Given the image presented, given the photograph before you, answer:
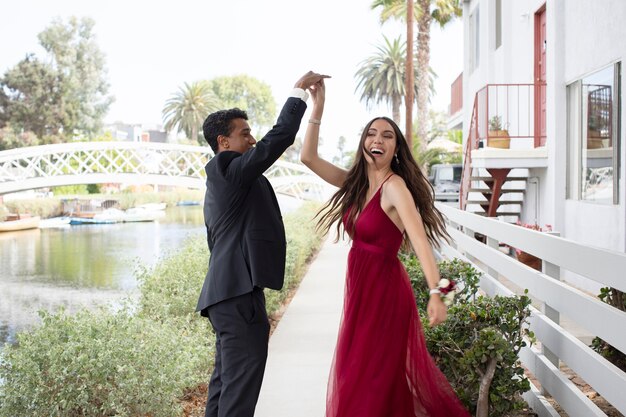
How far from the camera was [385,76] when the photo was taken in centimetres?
6450

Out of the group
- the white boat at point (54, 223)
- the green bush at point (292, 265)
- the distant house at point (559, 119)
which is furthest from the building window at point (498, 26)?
the white boat at point (54, 223)

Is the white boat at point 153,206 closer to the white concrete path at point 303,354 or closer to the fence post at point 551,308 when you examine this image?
the white concrete path at point 303,354

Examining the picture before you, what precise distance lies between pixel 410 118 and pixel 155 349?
675 inches

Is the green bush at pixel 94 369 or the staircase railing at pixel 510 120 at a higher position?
the staircase railing at pixel 510 120

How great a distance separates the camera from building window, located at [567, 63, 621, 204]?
10500mm

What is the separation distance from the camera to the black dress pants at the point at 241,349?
12.3 feet

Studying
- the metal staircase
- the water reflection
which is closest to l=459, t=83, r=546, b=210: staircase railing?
the metal staircase

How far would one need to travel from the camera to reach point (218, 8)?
181 m

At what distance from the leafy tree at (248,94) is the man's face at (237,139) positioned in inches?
4463

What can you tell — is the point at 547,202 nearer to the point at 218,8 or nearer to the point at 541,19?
the point at 541,19

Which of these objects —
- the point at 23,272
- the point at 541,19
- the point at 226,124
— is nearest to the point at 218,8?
the point at 23,272

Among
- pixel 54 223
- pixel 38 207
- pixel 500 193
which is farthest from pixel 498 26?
pixel 38 207

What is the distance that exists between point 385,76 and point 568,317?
201ft

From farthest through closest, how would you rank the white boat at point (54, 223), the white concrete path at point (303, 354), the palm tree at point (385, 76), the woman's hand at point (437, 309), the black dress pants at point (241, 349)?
the palm tree at point (385, 76) → the white boat at point (54, 223) → the white concrete path at point (303, 354) → the black dress pants at point (241, 349) → the woman's hand at point (437, 309)
